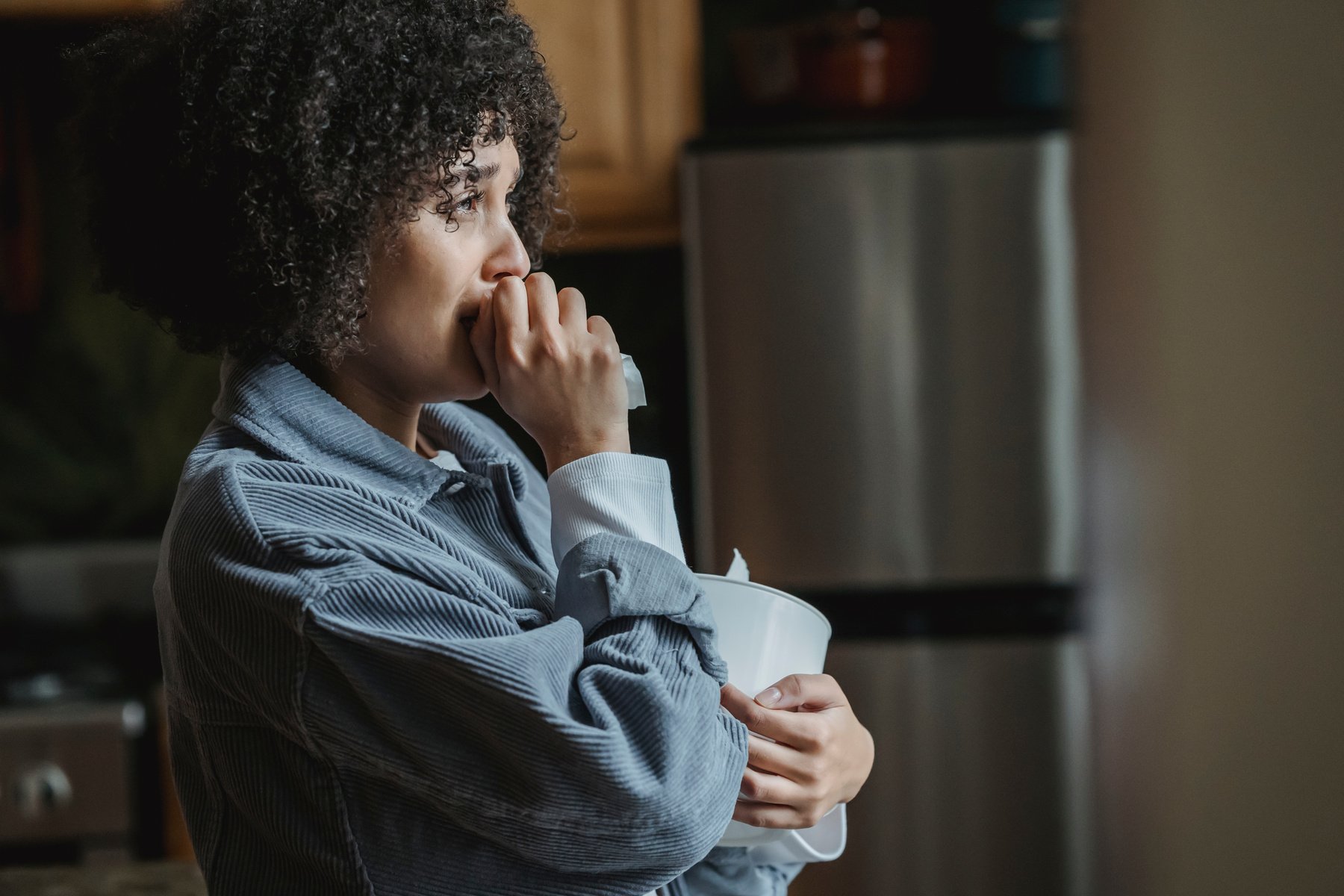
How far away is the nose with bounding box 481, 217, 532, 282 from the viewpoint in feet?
2.69

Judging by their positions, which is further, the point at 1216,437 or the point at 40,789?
the point at 40,789

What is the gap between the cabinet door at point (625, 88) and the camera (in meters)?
1.98

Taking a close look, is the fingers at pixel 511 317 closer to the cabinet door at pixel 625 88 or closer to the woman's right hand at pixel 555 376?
the woman's right hand at pixel 555 376

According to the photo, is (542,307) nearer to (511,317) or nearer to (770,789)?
(511,317)

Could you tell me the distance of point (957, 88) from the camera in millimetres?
2252

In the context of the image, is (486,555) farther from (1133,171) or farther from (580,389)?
(1133,171)

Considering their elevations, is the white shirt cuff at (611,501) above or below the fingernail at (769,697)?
above

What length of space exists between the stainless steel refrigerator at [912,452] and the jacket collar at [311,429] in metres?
1.09

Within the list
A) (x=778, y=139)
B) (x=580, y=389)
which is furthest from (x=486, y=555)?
(x=778, y=139)

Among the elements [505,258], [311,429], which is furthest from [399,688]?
[505,258]

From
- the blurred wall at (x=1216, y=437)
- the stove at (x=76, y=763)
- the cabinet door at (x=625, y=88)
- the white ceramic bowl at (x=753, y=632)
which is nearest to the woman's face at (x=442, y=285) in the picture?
the white ceramic bowl at (x=753, y=632)

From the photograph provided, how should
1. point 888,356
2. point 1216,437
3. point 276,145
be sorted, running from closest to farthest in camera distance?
point 276,145, point 1216,437, point 888,356

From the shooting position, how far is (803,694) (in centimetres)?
80

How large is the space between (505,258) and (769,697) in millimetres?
337
